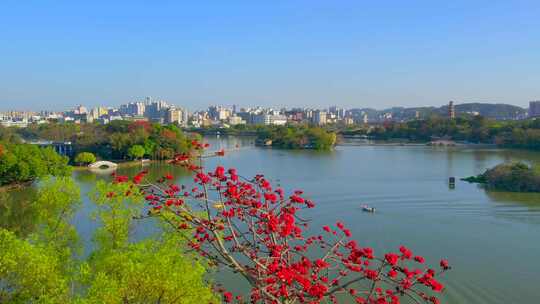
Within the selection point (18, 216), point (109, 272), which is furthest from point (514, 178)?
point (109, 272)

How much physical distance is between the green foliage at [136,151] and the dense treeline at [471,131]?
51.2 ft

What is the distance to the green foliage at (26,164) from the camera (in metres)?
10.3

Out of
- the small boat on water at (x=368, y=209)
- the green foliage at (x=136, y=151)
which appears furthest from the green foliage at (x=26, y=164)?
the small boat on water at (x=368, y=209)

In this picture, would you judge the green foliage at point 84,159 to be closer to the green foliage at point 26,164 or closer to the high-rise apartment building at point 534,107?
the green foliage at point 26,164

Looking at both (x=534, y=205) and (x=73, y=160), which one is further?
(x=73, y=160)

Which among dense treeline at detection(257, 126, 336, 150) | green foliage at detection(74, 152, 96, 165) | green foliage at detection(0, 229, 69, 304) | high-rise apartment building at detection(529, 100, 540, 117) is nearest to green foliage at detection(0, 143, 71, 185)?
green foliage at detection(74, 152, 96, 165)

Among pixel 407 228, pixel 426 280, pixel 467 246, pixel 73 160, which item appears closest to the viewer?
pixel 426 280

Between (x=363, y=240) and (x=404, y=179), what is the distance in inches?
241

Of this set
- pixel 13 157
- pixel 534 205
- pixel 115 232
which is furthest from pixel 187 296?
pixel 13 157

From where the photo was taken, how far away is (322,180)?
39.7 ft

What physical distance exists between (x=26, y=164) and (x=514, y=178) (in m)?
10.0

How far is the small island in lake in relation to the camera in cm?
1023

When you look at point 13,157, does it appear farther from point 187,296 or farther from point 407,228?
point 187,296

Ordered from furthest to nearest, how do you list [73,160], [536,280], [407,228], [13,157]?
[73,160]
[13,157]
[407,228]
[536,280]
